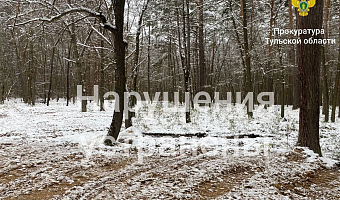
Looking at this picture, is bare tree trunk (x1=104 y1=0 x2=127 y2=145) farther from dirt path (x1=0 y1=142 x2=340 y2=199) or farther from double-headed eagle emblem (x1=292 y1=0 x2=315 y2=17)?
double-headed eagle emblem (x1=292 y1=0 x2=315 y2=17)

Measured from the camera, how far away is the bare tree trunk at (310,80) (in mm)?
5344

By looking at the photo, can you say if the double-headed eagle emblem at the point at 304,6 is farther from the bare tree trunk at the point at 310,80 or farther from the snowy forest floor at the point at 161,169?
the snowy forest floor at the point at 161,169

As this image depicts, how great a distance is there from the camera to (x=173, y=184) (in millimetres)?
3770

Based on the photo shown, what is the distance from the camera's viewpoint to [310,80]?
5.36 meters

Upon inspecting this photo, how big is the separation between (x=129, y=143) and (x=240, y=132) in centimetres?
453

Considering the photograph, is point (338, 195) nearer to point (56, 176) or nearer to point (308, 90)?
point (308, 90)

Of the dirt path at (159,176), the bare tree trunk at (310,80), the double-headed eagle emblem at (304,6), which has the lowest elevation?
the dirt path at (159,176)

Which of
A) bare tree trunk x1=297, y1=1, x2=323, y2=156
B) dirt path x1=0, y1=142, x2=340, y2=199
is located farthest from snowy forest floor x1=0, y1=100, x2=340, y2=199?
bare tree trunk x1=297, y1=1, x2=323, y2=156

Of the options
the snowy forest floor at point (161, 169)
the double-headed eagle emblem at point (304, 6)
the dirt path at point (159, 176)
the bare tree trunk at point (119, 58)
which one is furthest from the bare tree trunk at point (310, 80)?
the bare tree trunk at point (119, 58)

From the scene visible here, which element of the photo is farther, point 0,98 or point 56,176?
point 0,98

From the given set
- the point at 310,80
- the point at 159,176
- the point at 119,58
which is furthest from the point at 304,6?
the point at 159,176

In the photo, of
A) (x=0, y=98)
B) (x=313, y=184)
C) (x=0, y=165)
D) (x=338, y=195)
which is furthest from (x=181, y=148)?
(x=0, y=98)

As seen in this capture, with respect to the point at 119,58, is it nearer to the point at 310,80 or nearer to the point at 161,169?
the point at 161,169

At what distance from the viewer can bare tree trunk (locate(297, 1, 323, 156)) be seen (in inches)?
210
